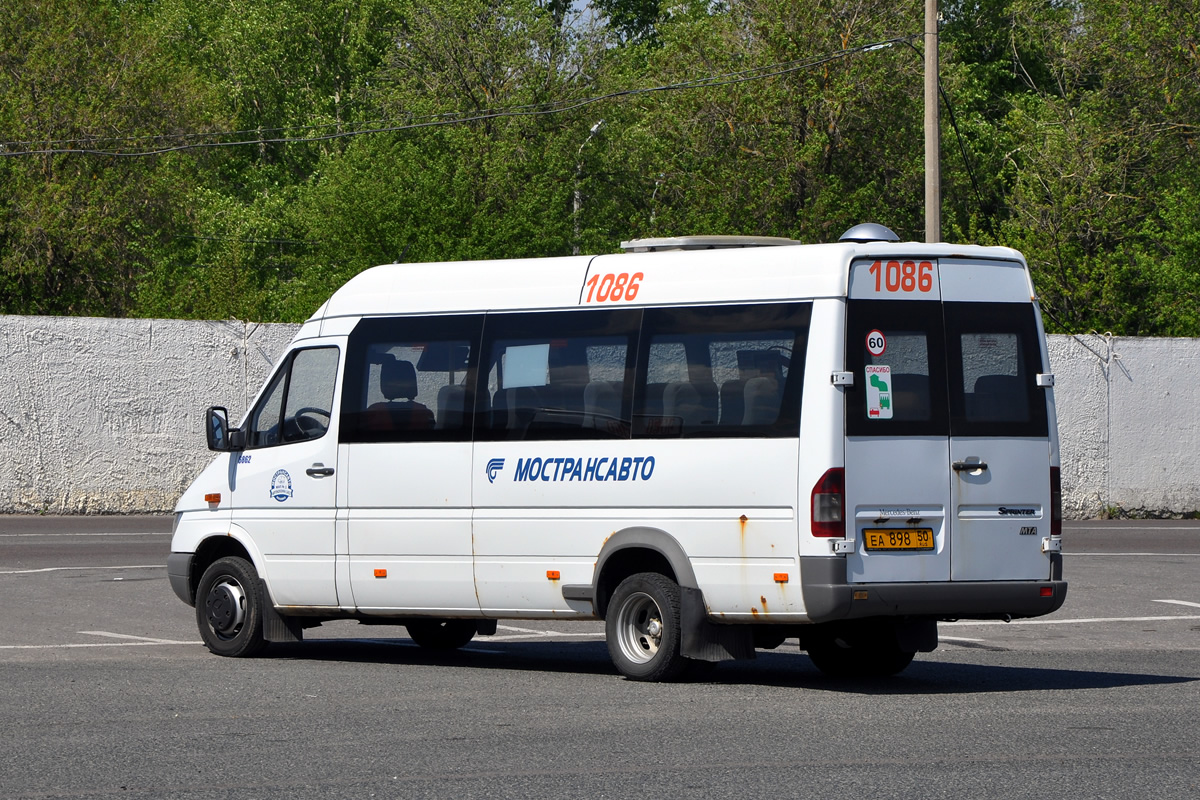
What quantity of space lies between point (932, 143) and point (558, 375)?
14.6 m

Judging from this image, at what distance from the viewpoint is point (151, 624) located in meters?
13.2

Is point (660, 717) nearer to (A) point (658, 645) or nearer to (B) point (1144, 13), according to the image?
(A) point (658, 645)

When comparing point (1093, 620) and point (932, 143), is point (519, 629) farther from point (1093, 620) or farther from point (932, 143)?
point (932, 143)

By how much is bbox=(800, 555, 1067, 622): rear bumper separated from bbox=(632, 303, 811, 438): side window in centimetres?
83

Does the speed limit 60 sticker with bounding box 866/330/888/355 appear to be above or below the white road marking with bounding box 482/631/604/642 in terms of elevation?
above

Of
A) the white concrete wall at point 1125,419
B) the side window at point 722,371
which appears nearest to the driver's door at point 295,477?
the side window at point 722,371

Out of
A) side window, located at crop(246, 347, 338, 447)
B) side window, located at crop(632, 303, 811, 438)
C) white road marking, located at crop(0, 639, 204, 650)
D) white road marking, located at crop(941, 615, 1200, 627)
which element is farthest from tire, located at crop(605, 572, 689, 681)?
white road marking, located at crop(941, 615, 1200, 627)

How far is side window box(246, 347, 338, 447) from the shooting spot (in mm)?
11453

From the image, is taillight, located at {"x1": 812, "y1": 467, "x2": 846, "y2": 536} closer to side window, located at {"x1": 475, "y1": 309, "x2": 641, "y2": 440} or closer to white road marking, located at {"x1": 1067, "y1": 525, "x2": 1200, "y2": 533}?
side window, located at {"x1": 475, "y1": 309, "x2": 641, "y2": 440}

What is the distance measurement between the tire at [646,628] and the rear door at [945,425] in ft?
3.71

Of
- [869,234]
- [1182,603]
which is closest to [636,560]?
[869,234]

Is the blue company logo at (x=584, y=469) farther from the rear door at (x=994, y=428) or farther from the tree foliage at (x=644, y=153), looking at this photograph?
the tree foliage at (x=644, y=153)

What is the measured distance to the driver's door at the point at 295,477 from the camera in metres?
11.3

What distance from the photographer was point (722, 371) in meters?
9.85
